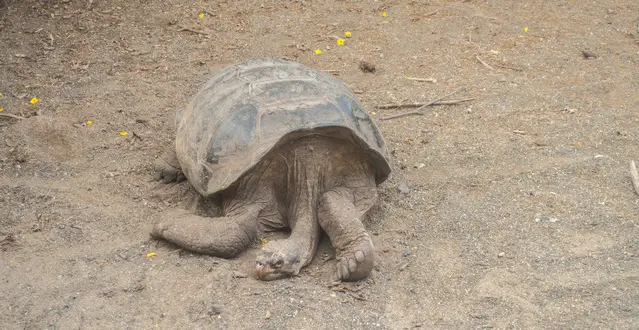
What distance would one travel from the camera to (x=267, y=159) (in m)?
3.80

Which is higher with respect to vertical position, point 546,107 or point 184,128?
point 184,128

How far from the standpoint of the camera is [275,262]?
3428 millimetres

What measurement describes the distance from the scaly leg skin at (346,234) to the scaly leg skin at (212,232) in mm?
403

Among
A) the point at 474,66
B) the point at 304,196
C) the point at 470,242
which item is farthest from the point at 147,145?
the point at 474,66

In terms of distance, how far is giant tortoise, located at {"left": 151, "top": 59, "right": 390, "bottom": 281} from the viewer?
11.9 ft

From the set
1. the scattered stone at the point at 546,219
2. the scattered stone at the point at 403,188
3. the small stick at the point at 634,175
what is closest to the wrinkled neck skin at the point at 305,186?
the scattered stone at the point at 403,188

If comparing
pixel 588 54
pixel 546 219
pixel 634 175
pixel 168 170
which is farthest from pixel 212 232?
pixel 588 54

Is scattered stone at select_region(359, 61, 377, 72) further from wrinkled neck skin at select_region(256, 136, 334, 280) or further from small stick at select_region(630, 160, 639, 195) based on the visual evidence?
small stick at select_region(630, 160, 639, 195)

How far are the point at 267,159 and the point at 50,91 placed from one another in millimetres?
2506

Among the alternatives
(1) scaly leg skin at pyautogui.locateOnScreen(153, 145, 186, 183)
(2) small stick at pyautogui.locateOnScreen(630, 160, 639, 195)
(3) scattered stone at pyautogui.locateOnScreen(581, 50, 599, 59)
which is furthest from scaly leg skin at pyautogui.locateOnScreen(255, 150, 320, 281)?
(3) scattered stone at pyautogui.locateOnScreen(581, 50, 599, 59)

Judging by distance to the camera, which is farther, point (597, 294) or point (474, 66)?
point (474, 66)

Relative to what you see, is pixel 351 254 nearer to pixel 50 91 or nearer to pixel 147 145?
pixel 147 145

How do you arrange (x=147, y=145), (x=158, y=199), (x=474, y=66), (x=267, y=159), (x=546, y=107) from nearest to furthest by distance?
(x=267, y=159) → (x=158, y=199) → (x=147, y=145) → (x=546, y=107) → (x=474, y=66)

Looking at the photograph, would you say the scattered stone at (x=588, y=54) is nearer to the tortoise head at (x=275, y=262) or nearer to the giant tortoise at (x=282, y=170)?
the giant tortoise at (x=282, y=170)
